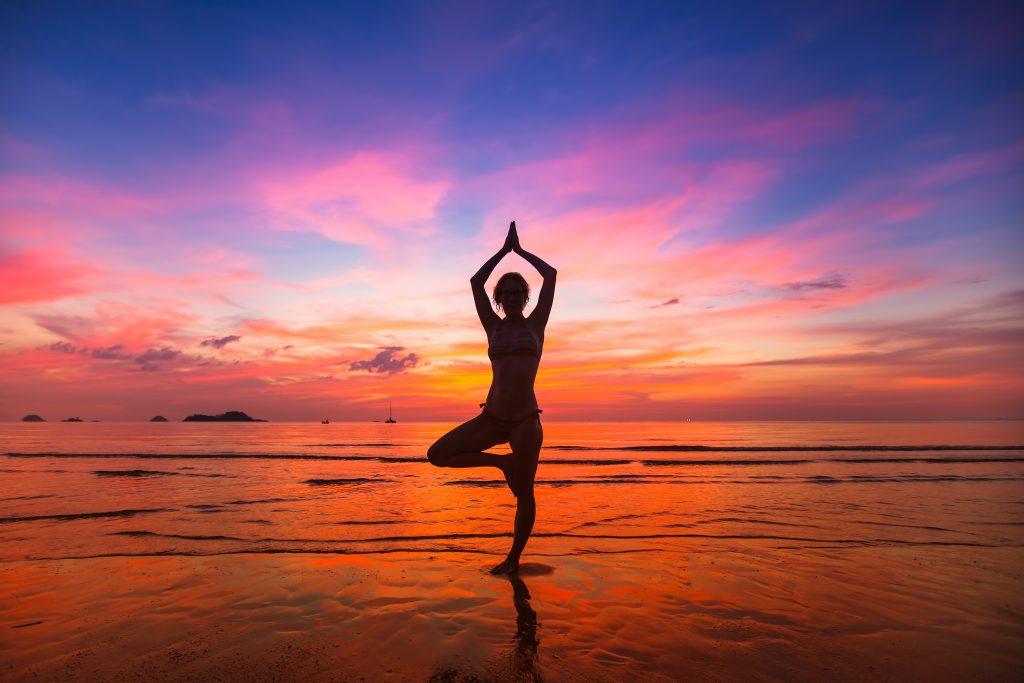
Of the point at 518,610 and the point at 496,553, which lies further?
the point at 496,553

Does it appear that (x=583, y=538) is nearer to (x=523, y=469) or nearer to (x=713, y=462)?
(x=523, y=469)

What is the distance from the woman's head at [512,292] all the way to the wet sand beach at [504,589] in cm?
314

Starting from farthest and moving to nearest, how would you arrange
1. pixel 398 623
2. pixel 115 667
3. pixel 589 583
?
1. pixel 589 583
2. pixel 398 623
3. pixel 115 667

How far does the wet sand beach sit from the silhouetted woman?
1.17 m

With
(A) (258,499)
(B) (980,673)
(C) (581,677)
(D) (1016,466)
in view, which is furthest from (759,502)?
(D) (1016,466)

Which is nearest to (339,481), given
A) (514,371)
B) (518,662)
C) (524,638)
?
(514,371)

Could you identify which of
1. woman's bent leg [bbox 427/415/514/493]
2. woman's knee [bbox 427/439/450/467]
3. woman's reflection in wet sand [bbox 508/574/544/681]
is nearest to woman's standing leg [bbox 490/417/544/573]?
woman's bent leg [bbox 427/415/514/493]

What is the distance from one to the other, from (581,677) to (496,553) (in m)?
3.60

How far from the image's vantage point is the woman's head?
604 centimetres

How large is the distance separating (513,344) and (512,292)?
0.67 m

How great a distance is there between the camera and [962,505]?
11.4 metres

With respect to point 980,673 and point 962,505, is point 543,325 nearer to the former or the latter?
point 980,673

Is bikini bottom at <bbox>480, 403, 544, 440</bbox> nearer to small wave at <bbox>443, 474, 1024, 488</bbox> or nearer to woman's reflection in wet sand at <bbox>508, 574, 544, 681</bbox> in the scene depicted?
woman's reflection in wet sand at <bbox>508, 574, 544, 681</bbox>

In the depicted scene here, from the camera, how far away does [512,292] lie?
19.8ft
